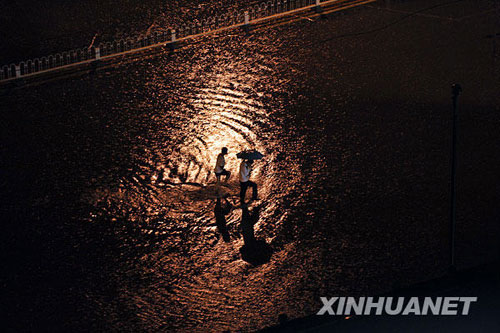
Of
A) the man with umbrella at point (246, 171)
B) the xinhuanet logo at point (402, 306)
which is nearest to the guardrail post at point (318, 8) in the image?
the man with umbrella at point (246, 171)

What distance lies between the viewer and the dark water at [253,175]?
57.4ft

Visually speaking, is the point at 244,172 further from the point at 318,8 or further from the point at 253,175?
the point at 318,8

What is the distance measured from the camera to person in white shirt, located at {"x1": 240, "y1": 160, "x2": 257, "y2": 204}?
1998 cm

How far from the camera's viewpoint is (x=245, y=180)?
20.0 metres

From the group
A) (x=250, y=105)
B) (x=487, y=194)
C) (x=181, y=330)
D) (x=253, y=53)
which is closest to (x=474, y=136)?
(x=487, y=194)

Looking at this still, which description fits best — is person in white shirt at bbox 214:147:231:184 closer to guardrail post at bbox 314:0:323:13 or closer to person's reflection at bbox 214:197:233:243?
person's reflection at bbox 214:197:233:243

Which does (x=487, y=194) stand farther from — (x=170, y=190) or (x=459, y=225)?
(x=170, y=190)

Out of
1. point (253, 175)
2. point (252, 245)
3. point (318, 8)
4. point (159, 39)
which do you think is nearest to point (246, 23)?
point (318, 8)

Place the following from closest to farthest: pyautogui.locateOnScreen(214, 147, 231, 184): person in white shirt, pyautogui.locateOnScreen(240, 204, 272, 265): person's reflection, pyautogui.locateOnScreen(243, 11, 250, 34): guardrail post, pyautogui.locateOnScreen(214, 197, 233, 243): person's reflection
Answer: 1. pyautogui.locateOnScreen(240, 204, 272, 265): person's reflection
2. pyautogui.locateOnScreen(214, 197, 233, 243): person's reflection
3. pyautogui.locateOnScreen(214, 147, 231, 184): person in white shirt
4. pyautogui.locateOnScreen(243, 11, 250, 34): guardrail post

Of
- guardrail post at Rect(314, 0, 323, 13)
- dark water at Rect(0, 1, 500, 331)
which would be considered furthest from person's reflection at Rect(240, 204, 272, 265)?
guardrail post at Rect(314, 0, 323, 13)

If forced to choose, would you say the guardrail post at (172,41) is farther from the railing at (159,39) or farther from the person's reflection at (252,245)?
the person's reflection at (252,245)

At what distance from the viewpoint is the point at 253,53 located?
27.6m

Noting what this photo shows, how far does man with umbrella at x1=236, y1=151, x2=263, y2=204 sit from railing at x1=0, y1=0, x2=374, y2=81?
9.60m

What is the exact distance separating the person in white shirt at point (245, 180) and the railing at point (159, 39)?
989 cm
